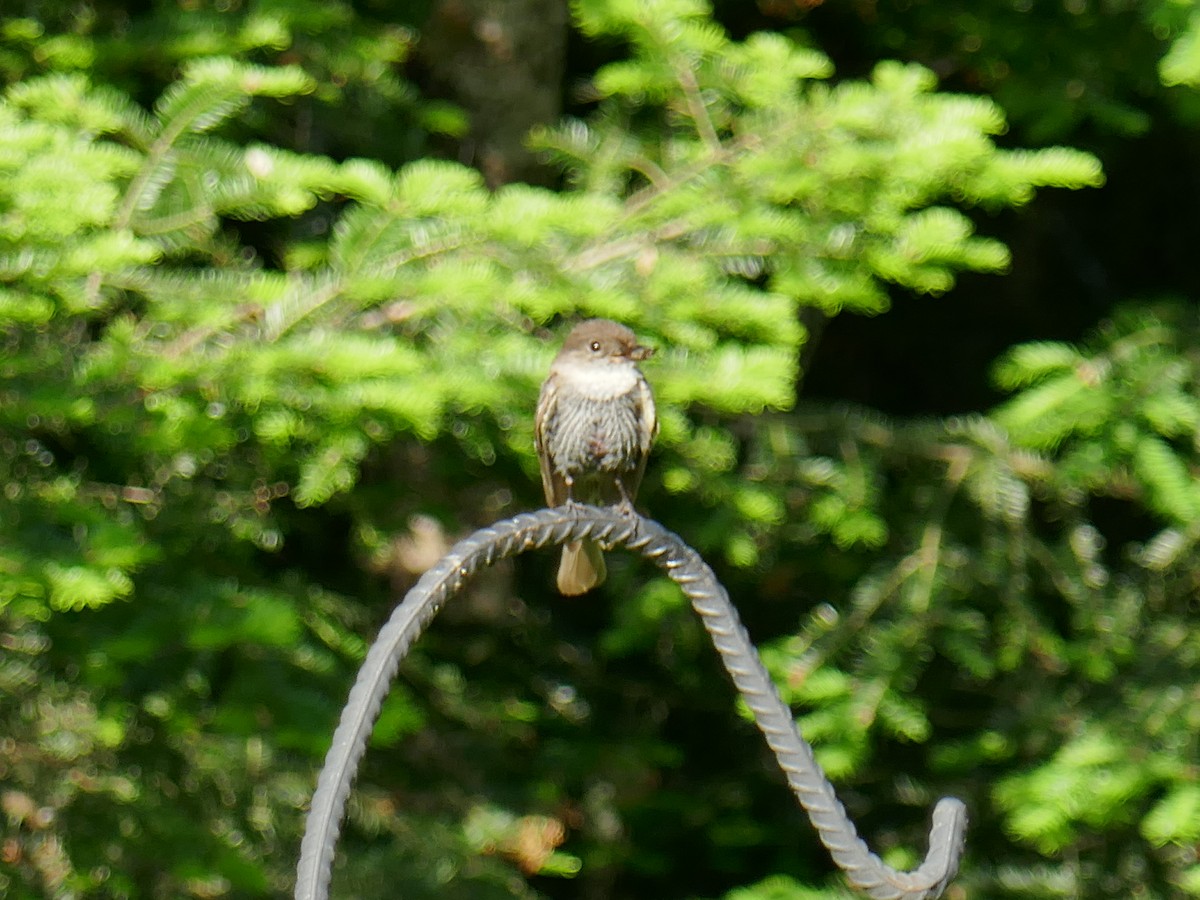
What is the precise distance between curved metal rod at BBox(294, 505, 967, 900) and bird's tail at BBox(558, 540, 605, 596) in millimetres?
768

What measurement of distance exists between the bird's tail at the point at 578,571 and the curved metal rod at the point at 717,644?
0.77 metres

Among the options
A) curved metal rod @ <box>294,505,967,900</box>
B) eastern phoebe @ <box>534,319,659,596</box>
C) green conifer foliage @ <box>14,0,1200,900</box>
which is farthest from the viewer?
eastern phoebe @ <box>534,319,659,596</box>

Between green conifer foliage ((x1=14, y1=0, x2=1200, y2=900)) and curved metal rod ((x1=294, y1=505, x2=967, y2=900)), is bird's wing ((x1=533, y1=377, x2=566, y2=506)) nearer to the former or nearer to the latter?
green conifer foliage ((x1=14, y1=0, x2=1200, y2=900))

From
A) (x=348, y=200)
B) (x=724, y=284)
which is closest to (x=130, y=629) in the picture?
(x=724, y=284)

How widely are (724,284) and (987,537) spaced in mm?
1333

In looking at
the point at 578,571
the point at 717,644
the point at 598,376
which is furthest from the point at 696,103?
the point at 717,644

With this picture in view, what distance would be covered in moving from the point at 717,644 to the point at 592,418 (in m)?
1.02

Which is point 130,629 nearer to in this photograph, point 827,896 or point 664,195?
point 664,195

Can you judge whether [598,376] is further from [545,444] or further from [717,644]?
[717,644]

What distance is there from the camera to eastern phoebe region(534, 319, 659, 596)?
112 inches

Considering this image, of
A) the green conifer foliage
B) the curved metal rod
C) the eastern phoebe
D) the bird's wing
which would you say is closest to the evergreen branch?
the green conifer foliage

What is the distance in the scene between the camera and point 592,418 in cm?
295

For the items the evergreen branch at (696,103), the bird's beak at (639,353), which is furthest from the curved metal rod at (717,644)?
the evergreen branch at (696,103)

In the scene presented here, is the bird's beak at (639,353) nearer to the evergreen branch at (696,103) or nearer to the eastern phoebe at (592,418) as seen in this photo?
the eastern phoebe at (592,418)
